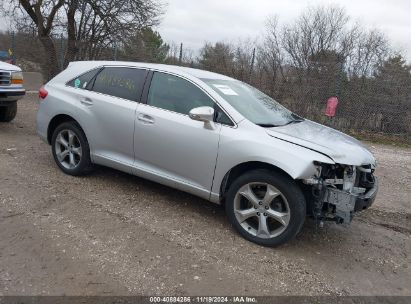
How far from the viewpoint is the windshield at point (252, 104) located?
14.5ft

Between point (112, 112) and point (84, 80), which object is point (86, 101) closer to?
point (84, 80)

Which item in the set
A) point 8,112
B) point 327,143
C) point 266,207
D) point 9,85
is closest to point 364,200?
point 327,143

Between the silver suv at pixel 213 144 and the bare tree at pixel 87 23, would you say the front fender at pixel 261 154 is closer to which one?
the silver suv at pixel 213 144

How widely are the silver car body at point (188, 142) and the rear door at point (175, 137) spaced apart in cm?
1

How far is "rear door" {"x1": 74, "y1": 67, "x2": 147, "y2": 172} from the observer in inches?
192

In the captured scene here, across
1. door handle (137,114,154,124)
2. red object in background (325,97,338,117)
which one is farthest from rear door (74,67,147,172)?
red object in background (325,97,338,117)

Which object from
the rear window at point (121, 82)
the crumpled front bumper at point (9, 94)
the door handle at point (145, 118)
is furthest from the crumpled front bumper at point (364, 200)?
the crumpled front bumper at point (9, 94)

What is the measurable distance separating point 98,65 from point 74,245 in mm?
2668

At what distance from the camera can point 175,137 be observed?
174 inches

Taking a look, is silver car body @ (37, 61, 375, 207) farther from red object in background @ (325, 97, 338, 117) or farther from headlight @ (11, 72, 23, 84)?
red object in background @ (325, 97, 338, 117)

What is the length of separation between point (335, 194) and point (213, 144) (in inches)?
50.4

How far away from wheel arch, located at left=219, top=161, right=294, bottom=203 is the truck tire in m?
5.85

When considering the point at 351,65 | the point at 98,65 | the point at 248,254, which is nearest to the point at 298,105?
the point at 351,65

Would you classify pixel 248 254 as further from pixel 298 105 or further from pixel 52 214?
pixel 298 105
